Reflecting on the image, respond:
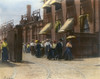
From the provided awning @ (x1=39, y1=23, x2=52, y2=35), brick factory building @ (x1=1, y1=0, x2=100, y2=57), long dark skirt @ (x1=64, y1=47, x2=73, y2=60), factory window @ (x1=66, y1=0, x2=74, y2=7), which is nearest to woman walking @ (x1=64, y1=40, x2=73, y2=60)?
long dark skirt @ (x1=64, y1=47, x2=73, y2=60)

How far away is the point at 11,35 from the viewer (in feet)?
47.6

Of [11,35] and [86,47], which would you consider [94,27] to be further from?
[11,35]

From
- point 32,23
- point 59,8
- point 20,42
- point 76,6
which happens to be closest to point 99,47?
point 76,6

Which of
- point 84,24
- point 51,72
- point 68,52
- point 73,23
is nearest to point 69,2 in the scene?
point 73,23

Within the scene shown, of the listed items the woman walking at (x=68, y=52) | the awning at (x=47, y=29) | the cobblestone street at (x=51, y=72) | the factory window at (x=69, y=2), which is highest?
the factory window at (x=69, y=2)

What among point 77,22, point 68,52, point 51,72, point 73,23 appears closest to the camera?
point 51,72

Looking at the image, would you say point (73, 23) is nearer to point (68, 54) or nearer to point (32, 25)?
point (68, 54)

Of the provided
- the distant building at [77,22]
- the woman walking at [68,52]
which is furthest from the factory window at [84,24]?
the woman walking at [68,52]

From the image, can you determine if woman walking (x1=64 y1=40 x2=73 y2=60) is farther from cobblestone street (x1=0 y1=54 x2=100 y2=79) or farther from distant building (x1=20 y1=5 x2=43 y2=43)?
distant building (x1=20 y1=5 x2=43 y2=43)

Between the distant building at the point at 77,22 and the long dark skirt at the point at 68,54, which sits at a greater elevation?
the distant building at the point at 77,22

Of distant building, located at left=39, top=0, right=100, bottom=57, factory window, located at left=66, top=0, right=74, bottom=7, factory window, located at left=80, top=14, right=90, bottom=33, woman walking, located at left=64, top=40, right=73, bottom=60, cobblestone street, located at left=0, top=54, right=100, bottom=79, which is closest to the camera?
cobblestone street, located at left=0, top=54, right=100, bottom=79

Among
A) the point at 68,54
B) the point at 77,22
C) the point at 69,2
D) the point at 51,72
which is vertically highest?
the point at 69,2

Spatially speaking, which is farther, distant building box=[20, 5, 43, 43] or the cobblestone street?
distant building box=[20, 5, 43, 43]

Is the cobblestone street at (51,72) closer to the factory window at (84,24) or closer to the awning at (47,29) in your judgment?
the factory window at (84,24)
